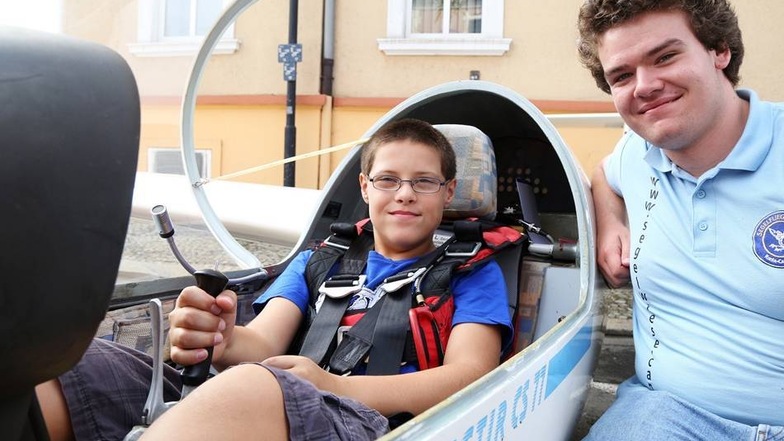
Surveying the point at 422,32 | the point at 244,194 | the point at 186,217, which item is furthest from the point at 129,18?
the point at 422,32

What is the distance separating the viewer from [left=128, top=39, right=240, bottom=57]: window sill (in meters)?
2.21

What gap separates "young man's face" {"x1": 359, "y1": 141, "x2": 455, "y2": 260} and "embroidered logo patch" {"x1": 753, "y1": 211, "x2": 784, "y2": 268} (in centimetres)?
77

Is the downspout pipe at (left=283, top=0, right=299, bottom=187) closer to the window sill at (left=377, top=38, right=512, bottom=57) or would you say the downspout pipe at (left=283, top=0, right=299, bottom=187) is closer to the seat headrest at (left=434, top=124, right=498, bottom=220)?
the window sill at (left=377, top=38, right=512, bottom=57)

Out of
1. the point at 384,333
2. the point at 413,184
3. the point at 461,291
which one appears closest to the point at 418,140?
the point at 413,184

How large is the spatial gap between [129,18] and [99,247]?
5.82ft

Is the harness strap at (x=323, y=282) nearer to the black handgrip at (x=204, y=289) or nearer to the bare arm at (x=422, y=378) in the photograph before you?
the bare arm at (x=422, y=378)

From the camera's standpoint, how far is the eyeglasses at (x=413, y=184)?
5.88 feet

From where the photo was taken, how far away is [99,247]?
0.52m

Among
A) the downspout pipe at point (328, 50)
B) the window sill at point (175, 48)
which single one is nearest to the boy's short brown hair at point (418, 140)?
the window sill at point (175, 48)

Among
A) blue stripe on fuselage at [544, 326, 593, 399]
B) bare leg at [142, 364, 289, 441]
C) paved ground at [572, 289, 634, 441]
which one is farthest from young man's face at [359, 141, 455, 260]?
paved ground at [572, 289, 634, 441]

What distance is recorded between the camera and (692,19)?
5.37 ft

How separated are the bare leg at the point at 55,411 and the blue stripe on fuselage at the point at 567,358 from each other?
970 millimetres

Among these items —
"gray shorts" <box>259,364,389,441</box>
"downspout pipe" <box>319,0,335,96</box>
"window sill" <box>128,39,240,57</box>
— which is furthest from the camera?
"downspout pipe" <box>319,0,335,96</box>

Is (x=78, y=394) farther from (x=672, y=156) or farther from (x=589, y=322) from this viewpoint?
(x=672, y=156)
